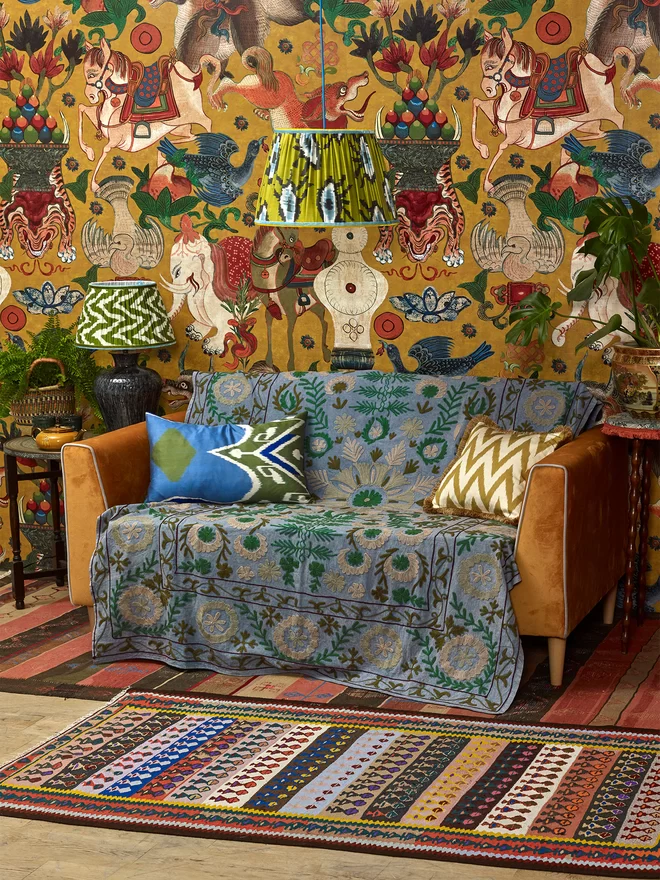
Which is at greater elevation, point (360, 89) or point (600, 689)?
point (360, 89)

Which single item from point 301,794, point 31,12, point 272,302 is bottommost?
point 301,794

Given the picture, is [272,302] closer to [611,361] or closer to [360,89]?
[360,89]

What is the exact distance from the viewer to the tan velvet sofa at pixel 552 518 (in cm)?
368

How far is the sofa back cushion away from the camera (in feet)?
14.2

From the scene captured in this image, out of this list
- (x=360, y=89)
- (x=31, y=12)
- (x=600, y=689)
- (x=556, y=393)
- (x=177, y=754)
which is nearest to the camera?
(x=177, y=754)

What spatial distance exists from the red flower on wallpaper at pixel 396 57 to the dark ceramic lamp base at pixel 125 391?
1510 mm

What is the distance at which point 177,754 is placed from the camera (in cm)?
→ 334

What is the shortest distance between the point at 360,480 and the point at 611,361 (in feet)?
3.31

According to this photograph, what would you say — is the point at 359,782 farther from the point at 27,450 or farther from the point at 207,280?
→ the point at 207,280

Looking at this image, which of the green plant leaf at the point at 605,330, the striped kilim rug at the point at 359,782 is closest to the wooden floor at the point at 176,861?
the striped kilim rug at the point at 359,782

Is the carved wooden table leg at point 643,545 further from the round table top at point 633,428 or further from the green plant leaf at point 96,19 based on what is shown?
the green plant leaf at point 96,19

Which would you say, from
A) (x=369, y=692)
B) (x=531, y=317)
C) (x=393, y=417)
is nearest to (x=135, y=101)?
(x=393, y=417)

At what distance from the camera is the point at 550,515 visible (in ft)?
12.0

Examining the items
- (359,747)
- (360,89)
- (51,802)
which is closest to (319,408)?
(360,89)
